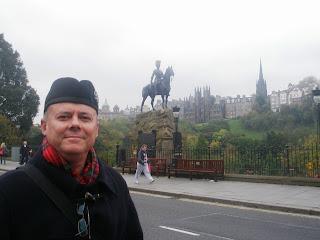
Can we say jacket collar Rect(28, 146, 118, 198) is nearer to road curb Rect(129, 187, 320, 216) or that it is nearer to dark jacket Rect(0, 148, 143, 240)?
dark jacket Rect(0, 148, 143, 240)

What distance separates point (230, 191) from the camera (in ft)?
37.2

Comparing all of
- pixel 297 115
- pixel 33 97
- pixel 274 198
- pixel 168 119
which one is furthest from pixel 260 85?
pixel 274 198

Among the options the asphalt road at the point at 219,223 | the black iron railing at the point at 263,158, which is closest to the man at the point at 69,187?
the asphalt road at the point at 219,223

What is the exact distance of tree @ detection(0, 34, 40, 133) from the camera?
40750 mm

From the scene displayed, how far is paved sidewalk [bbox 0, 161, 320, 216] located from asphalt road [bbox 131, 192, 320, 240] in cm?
39

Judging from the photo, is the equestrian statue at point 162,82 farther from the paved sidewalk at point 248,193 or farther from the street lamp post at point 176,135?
the paved sidewalk at point 248,193

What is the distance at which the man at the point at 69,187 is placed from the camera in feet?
4.56

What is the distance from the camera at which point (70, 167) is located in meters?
1.62

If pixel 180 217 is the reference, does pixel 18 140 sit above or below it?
above

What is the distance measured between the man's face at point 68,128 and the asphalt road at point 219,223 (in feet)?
15.8

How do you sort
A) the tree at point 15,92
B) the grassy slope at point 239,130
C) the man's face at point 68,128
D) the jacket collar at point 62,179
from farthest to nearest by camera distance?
1. the grassy slope at point 239,130
2. the tree at point 15,92
3. the man's face at point 68,128
4. the jacket collar at point 62,179

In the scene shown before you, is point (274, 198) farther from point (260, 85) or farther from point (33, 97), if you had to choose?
point (260, 85)

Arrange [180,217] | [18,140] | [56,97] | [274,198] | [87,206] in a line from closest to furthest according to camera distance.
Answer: [87,206]
[56,97]
[180,217]
[274,198]
[18,140]

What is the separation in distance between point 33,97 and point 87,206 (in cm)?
4442
